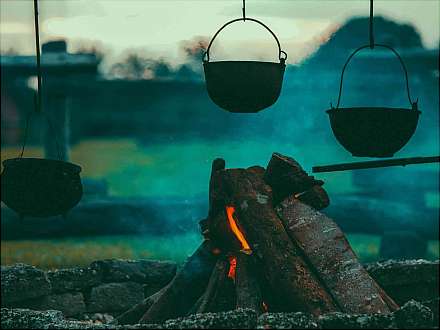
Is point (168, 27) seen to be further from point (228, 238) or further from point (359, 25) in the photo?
point (359, 25)

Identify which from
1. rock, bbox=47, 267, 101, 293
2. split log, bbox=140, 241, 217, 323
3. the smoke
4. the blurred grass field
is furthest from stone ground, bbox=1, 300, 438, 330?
the smoke

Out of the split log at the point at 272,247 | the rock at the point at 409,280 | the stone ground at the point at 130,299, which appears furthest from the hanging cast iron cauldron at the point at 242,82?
the rock at the point at 409,280

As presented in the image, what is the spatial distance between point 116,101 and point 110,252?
490 centimetres

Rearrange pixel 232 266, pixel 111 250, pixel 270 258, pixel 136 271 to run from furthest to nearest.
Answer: pixel 111 250
pixel 136 271
pixel 232 266
pixel 270 258

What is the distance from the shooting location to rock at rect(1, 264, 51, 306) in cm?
631

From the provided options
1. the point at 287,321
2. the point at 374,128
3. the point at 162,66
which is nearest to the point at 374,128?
the point at 374,128

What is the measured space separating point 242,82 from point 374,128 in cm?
81

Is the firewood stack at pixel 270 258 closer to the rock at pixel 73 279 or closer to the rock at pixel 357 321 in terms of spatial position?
the rock at pixel 357 321

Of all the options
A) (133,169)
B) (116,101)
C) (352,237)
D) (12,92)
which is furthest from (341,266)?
(133,169)

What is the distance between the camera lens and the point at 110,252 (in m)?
11.2

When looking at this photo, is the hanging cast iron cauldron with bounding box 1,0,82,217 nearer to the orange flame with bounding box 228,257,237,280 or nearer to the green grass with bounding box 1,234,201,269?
the orange flame with bounding box 228,257,237,280

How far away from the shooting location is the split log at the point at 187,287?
19.2ft

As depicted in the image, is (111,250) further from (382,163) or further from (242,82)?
(382,163)

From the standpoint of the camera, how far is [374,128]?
5.16m
